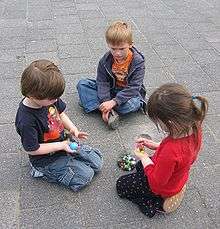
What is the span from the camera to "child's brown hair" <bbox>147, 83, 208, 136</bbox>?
2168 mm

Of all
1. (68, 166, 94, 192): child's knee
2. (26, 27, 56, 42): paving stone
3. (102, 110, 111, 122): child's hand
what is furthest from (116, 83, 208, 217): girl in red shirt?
(26, 27, 56, 42): paving stone

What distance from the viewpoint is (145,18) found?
621cm

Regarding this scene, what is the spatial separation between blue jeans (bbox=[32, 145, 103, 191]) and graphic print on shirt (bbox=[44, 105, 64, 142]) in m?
0.17

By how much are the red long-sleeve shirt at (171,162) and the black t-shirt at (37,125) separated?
747mm

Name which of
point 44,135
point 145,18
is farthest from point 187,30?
point 44,135

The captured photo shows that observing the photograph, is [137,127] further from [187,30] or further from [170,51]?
[187,30]

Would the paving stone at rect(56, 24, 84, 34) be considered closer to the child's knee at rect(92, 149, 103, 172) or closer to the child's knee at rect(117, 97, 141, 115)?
the child's knee at rect(117, 97, 141, 115)

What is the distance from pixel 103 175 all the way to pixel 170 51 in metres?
2.57

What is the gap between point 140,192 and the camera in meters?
2.76

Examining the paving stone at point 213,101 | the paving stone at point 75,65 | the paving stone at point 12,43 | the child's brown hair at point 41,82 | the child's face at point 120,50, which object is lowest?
the paving stone at point 12,43

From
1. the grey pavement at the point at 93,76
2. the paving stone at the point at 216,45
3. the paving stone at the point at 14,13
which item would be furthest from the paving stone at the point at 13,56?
the paving stone at the point at 216,45

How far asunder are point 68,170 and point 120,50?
1187 mm

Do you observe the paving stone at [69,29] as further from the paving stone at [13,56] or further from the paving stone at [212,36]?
the paving stone at [212,36]

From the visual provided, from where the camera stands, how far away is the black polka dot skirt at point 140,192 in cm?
268
